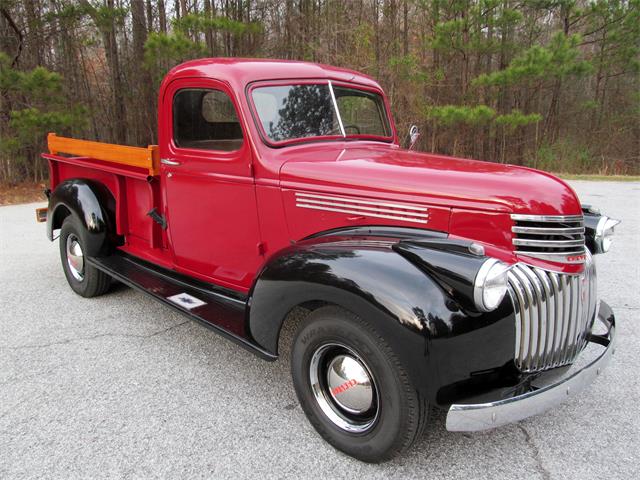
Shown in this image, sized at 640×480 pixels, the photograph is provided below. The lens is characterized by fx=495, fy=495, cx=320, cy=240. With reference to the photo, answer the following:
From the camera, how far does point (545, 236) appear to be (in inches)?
88.3

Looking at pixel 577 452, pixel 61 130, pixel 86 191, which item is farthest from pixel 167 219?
pixel 61 130

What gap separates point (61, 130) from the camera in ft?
37.4

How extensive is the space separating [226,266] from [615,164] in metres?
18.7

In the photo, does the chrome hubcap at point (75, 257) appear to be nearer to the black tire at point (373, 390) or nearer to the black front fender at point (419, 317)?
the black tire at point (373, 390)

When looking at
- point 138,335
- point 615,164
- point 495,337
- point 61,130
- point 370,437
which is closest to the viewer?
point 495,337

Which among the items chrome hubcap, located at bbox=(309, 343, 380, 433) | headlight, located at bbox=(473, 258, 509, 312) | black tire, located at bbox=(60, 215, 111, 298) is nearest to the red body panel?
headlight, located at bbox=(473, 258, 509, 312)

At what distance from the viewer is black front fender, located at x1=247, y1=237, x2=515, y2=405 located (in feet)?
6.34

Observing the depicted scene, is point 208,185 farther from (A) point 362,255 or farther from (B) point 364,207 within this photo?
(A) point 362,255

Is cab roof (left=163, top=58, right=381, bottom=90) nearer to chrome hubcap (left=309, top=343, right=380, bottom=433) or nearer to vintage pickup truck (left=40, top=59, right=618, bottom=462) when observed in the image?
vintage pickup truck (left=40, top=59, right=618, bottom=462)

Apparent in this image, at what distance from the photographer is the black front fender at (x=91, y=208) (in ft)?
A: 13.5

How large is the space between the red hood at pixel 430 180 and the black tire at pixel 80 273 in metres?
2.32

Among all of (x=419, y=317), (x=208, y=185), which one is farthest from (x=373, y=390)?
(x=208, y=185)

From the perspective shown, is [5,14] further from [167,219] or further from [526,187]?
[526,187]

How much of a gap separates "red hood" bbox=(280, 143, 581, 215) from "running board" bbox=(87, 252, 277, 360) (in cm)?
86
